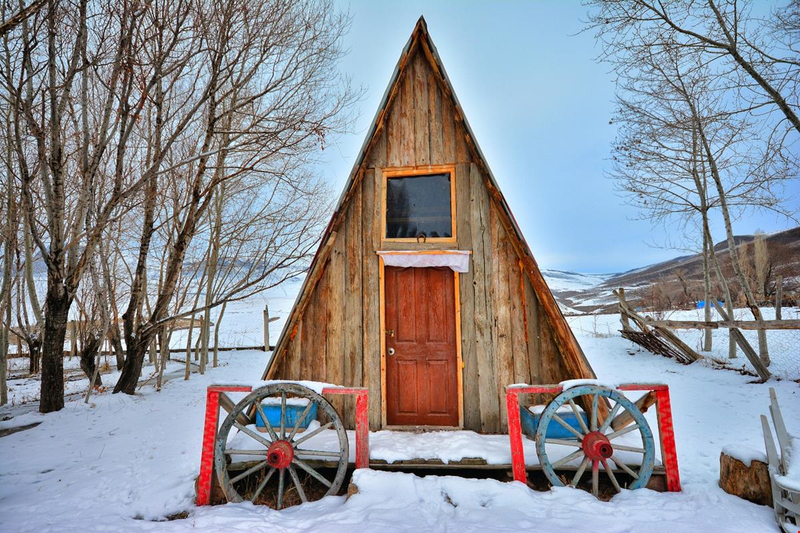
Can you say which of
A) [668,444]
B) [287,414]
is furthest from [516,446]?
[287,414]

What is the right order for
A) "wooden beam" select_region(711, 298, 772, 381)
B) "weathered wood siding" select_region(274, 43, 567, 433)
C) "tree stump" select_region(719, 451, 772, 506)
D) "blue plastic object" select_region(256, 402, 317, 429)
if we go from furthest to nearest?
"wooden beam" select_region(711, 298, 772, 381), "weathered wood siding" select_region(274, 43, 567, 433), "blue plastic object" select_region(256, 402, 317, 429), "tree stump" select_region(719, 451, 772, 506)

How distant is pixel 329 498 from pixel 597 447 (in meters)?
2.79

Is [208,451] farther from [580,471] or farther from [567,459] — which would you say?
[580,471]

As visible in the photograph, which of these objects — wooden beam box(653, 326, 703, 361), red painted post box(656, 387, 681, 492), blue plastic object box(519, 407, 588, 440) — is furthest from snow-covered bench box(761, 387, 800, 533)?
wooden beam box(653, 326, 703, 361)

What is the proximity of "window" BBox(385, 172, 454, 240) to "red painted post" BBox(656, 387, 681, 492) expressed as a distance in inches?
124

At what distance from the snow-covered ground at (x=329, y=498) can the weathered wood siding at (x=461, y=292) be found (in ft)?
3.08

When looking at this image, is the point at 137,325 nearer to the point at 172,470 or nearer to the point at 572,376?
the point at 172,470

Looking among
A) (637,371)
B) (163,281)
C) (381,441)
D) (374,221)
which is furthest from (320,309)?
(637,371)

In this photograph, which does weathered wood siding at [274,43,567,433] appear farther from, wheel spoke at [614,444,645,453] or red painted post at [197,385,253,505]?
red painted post at [197,385,253,505]

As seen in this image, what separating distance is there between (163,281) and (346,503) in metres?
7.16

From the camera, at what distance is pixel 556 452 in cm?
399

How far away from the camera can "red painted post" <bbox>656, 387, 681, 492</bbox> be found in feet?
11.7

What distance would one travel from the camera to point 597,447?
3469 millimetres

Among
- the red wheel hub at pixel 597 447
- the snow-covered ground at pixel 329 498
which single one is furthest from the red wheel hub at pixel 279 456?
the red wheel hub at pixel 597 447
